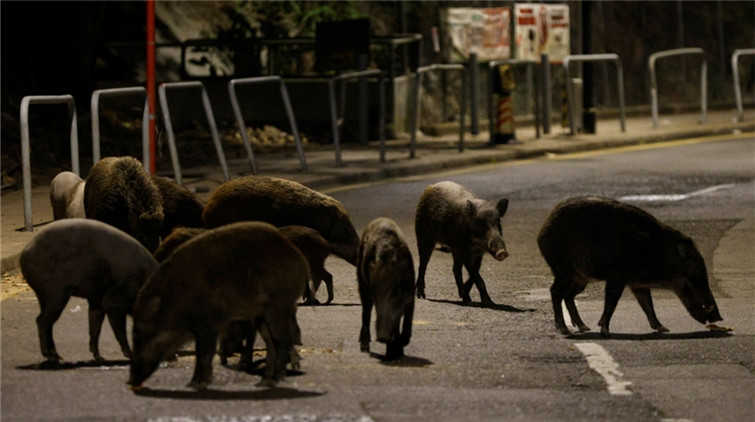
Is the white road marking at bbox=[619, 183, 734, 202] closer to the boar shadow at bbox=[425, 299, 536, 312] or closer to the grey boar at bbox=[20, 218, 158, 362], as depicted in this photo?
the boar shadow at bbox=[425, 299, 536, 312]

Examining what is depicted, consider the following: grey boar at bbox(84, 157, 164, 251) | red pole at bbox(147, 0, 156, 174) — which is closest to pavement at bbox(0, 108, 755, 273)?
red pole at bbox(147, 0, 156, 174)

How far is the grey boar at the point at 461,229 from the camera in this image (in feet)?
32.6

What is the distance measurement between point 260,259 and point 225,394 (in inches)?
25.8

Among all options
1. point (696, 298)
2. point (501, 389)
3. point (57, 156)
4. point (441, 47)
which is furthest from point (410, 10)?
point (501, 389)

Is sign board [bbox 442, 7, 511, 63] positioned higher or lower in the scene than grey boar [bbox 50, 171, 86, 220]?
higher

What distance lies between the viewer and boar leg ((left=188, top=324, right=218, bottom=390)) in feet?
23.5

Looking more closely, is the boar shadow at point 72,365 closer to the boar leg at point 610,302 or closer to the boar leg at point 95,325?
the boar leg at point 95,325

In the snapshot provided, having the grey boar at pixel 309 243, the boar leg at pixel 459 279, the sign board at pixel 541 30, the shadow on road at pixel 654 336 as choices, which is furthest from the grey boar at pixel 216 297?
the sign board at pixel 541 30

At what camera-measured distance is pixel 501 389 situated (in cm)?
752

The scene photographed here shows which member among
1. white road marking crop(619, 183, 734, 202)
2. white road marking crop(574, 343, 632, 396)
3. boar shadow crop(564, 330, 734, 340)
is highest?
white road marking crop(619, 183, 734, 202)

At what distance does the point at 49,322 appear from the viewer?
305 inches

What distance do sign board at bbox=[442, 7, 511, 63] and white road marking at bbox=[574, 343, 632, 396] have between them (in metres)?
17.4

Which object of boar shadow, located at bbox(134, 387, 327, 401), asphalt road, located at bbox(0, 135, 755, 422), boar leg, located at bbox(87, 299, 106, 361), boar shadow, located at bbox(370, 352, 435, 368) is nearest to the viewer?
asphalt road, located at bbox(0, 135, 755, 422)

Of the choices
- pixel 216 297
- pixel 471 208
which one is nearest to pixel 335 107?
pixel 471 208
